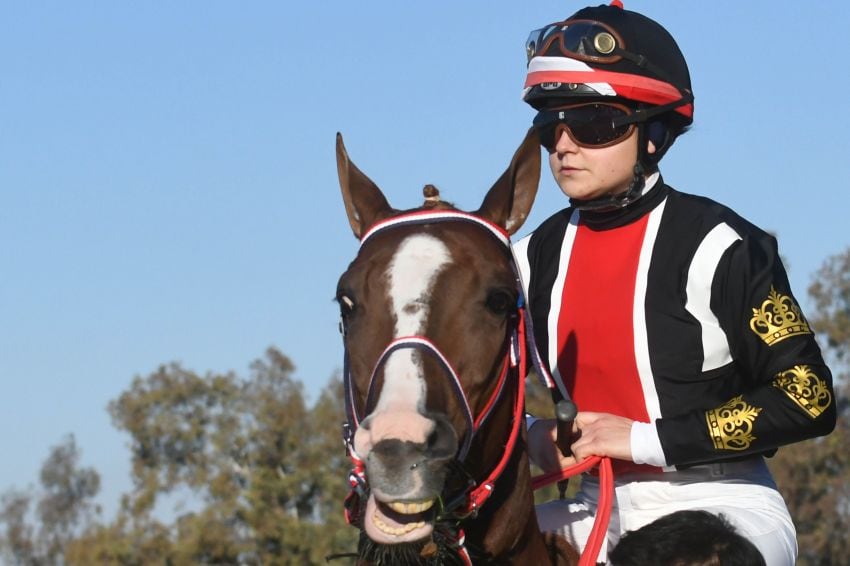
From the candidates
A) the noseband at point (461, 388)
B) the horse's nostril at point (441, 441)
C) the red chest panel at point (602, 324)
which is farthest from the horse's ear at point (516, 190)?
the horse's nostril at point (441, 441)

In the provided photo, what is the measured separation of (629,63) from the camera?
5.43m

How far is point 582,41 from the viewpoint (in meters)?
5.46

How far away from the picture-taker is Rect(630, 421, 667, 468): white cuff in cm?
491

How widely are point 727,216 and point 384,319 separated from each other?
5.33ft

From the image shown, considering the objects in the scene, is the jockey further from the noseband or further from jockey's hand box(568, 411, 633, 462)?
the noseband

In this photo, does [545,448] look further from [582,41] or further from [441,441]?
[582,41]

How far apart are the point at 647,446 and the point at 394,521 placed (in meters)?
1.24

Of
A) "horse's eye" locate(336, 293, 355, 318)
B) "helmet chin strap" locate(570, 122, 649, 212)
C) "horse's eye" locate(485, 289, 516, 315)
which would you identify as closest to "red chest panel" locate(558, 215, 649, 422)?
"helmet chin strap" locate(570, 122, 649, 212)

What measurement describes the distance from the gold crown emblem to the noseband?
78 cm

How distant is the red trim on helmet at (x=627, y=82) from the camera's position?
17.6ft

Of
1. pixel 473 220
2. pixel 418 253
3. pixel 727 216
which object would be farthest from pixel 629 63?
pixel 418 253

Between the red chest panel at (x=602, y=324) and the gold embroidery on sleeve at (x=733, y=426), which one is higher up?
the red chest panel at (x=602, y=324)

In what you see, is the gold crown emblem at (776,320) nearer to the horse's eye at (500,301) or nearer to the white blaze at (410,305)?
the horse's eye at (500,301)

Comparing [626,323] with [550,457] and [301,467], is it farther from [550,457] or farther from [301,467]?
[301,467]
